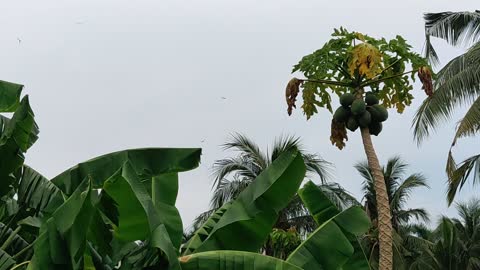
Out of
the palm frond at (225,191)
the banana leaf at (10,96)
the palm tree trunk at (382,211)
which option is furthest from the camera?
the palm frond at (225,191)

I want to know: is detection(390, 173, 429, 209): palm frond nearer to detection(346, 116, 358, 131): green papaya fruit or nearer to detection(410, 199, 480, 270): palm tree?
detection(410, 199, 480, 270): palm tree

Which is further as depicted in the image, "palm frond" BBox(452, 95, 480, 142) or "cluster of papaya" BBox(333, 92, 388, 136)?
"palm frond" BBox(452, 95, 480, 142)

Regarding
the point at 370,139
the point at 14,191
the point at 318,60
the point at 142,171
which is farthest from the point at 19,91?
the point at 370,139

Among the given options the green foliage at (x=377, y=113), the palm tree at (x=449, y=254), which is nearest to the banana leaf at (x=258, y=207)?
the green foliage at (x=377, y=113)

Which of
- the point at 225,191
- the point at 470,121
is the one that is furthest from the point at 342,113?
the point at 225,191

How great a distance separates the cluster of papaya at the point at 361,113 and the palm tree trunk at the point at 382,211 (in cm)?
12

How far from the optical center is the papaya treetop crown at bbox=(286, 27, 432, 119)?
8.55 meters

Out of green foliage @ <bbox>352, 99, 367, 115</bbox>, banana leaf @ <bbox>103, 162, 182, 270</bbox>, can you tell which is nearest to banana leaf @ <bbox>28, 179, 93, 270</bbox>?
banana leaf @ <bbox>103, 162, 182, 270</bbox>

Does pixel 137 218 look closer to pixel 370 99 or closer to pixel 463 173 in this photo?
pixel 370 99

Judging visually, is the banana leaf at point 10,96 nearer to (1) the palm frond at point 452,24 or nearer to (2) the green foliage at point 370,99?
(2) the green foliage at point 370,99

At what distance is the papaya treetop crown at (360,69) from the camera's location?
855cm

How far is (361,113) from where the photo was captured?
851cm

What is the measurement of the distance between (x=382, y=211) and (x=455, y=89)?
19.1 ft

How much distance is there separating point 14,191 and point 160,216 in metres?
1.61
